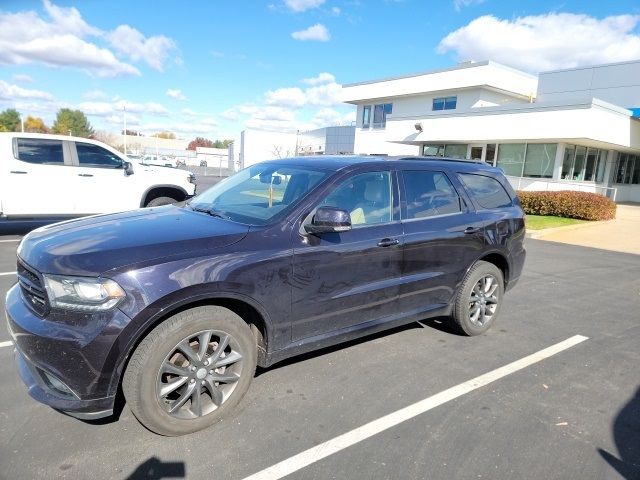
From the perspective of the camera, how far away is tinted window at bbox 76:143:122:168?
9016 millimetres

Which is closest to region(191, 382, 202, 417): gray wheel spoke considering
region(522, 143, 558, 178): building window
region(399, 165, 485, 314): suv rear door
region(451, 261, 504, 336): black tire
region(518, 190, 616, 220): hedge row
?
region(399, 165, 485, 314): suv rear door

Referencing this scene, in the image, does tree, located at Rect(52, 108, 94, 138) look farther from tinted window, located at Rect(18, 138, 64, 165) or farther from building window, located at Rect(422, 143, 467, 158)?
tinted window, located at Rect(18, 138, 64, 165)

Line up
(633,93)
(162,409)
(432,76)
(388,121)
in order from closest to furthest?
1. (162,409)
2. (633,93)
3. (388,121)
4. (432,76)

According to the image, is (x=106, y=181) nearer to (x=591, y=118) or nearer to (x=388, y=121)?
(x=591, y=118)

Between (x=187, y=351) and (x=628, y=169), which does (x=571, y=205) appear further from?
(x=187, y=351)

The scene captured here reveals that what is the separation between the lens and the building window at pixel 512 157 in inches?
839

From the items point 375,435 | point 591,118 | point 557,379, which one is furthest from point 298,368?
point 591,118

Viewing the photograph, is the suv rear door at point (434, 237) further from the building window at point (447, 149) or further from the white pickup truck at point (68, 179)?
the building window at point (447, 149)

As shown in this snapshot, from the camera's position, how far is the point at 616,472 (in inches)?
105

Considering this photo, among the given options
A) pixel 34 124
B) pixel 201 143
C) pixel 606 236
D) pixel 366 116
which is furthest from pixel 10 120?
pixel 606 236

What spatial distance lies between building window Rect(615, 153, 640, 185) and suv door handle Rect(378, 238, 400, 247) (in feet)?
77.5

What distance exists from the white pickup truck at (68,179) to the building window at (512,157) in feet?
56.3

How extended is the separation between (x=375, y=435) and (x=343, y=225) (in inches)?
55.4

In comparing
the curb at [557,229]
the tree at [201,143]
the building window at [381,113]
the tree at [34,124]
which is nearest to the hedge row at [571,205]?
the curb at [557,229]
